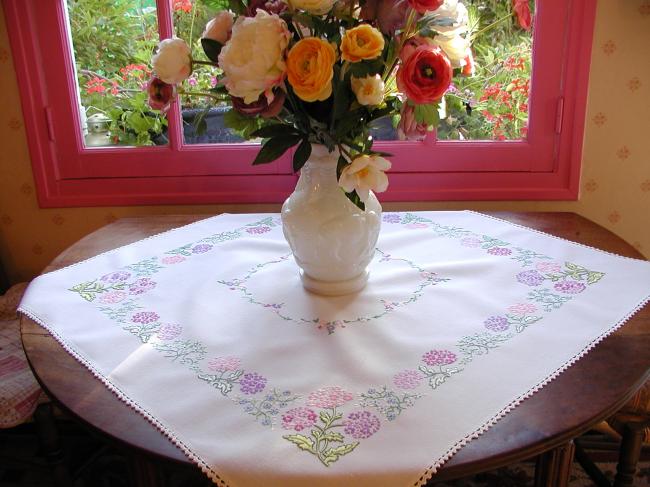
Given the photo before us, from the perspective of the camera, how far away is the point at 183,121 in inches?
74.2

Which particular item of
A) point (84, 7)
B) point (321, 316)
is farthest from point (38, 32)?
point (321, 316)

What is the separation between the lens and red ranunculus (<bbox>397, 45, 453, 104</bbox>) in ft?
2.93

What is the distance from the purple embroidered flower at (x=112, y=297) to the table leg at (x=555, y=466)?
2.74ft

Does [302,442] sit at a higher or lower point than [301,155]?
lower

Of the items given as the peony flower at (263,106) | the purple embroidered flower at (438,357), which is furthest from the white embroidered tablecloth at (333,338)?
the peony flower at (263,106)

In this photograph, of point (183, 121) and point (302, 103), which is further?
point (183, 121)

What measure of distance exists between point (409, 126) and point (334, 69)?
157 mm

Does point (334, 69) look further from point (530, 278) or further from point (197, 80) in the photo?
point (197, 80)

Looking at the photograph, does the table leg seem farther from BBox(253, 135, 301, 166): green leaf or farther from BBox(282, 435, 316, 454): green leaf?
BBox(253, 135, 301, 166): green leaf

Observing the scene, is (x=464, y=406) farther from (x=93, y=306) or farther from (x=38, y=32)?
(x=38, y=32)

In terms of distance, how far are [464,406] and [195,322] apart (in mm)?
518

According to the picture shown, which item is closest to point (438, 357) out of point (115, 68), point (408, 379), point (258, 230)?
point (408, 379)

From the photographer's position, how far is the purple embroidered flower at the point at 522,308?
1.10m

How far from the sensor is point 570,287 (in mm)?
→ 1199
